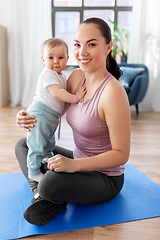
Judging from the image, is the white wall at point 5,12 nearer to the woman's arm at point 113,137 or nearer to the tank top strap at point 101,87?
the tank top strap at point 101,87

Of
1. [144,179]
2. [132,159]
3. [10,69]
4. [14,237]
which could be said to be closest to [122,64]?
[10,69]

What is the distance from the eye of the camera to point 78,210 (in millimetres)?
1161

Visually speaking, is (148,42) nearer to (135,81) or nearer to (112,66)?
(135,81)

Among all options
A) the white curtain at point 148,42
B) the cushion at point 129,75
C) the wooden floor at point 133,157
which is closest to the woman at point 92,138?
the wooden floor at point 133,157

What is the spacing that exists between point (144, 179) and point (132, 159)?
41 cm

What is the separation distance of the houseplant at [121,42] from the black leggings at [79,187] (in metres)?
3.33

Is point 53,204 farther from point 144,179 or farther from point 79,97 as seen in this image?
point 144,179

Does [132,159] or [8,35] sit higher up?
[8,35]

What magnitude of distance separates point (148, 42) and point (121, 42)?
1.63ft

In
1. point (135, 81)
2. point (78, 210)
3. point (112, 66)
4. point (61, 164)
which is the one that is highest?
point (112, 66)

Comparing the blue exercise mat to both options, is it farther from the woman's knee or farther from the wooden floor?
the woman's knee

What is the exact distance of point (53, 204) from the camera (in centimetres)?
110

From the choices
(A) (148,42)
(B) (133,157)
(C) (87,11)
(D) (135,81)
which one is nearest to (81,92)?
(B) (133,157)

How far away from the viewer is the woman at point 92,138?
3.31 ft
